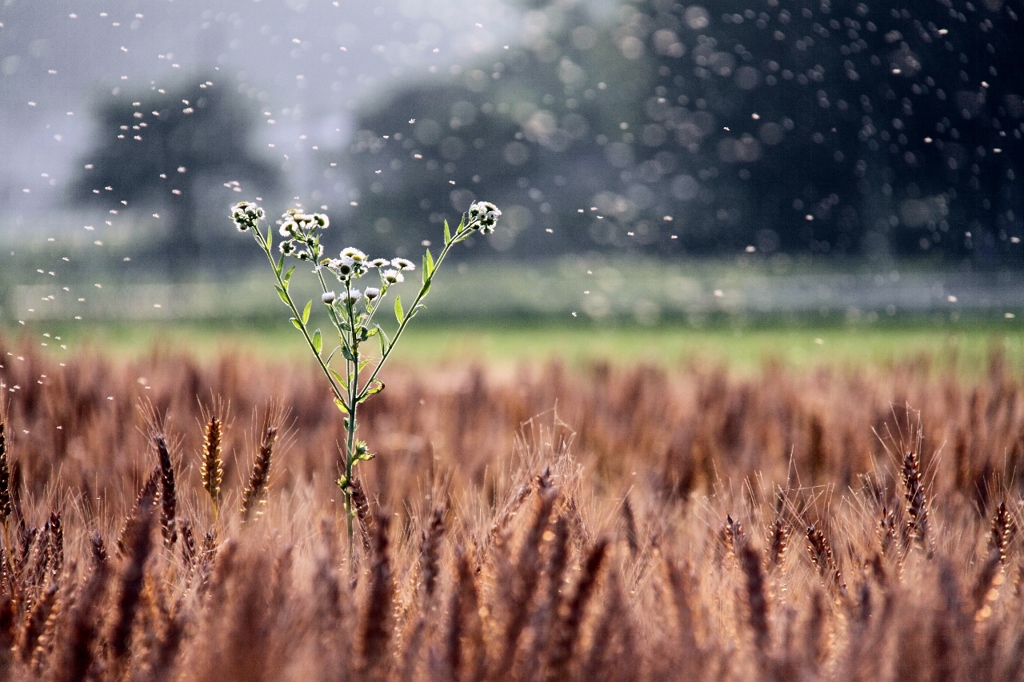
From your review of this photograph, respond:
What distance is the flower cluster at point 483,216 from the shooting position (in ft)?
3.48

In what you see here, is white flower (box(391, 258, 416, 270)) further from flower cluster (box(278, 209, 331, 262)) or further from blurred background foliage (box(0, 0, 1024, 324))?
blurred background foliage (box(0, 0, 1024, 324))

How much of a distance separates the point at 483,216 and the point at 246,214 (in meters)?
0.31

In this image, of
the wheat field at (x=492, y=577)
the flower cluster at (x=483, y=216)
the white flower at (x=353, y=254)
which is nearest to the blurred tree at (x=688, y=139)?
the wheat field at (x=492, y=577)

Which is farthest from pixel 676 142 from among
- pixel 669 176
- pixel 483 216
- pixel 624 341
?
pixel 483 216

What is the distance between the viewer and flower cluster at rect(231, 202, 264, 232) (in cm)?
106

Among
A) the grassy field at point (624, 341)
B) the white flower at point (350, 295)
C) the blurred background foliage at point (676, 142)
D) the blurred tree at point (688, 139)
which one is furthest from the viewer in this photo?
the blurred tree at point (688, 139)

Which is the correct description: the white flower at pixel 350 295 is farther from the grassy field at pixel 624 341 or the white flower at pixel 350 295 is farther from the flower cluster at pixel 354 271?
the grassy field at pixel 624 341

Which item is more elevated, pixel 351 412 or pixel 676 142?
pixel 676 142

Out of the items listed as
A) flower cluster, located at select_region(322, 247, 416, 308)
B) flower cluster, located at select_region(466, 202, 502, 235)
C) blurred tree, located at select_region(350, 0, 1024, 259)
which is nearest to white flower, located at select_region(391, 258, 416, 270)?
flower cluster, located at select_region(322, 247, 416, 308)

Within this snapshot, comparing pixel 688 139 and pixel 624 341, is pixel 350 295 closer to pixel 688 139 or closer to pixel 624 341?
pixel 624 341

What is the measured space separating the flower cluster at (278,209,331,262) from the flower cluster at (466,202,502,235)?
0.19 meters

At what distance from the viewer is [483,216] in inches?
42.6

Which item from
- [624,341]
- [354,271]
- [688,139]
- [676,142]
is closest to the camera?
[354,271]

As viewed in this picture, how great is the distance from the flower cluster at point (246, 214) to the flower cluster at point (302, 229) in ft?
0.13
